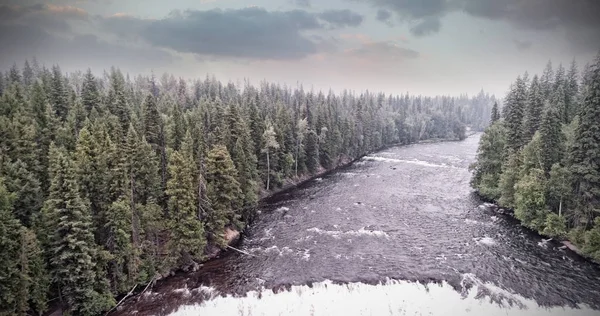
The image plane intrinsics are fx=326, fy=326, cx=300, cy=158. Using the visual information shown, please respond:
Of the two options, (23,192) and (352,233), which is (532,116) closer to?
(352,233)

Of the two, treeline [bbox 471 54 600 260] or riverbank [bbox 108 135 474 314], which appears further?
treeline [bbox 471 54 600 260]

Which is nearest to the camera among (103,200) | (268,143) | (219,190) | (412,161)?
(103,200)

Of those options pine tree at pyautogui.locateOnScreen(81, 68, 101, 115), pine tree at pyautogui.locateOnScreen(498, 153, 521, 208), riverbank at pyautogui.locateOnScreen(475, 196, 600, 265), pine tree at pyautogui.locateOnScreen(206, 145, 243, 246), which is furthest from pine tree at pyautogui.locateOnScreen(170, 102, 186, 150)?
riverbank at pyautogui.locateOnScreen(475, 196, 600, 265)

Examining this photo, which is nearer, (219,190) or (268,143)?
(219,190)

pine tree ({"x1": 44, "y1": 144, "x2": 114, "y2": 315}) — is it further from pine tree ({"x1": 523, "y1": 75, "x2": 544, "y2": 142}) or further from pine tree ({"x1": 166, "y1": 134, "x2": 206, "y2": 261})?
pine tree ({"x1": 523, "y1": 75, "x2": 544, "y2": 142})

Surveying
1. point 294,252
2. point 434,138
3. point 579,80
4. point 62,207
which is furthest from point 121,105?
point 434,138

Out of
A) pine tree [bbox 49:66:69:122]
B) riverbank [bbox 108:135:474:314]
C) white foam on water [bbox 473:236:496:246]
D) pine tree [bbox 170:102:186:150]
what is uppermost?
pine tree [bbox 49:66:69:122]

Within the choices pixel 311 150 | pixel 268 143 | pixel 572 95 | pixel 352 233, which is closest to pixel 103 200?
pixel 352 233
